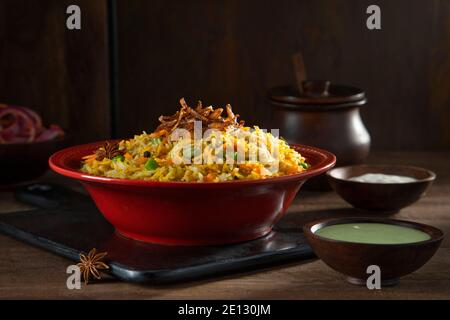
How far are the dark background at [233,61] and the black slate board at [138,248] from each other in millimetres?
869

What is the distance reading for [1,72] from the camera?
310 centimetres

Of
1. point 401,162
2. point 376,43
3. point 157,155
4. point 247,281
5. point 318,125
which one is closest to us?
point 247,281

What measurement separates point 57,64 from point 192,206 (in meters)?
1.37

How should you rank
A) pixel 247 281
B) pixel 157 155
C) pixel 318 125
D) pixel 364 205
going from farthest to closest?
pixel 318 125, pixel 364 205, pixel 157 155, pixel 247 281

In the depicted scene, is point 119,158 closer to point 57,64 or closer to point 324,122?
point 324,122

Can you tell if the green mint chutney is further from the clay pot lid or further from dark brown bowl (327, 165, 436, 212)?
the clay pot lid

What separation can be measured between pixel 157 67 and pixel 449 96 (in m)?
1.08

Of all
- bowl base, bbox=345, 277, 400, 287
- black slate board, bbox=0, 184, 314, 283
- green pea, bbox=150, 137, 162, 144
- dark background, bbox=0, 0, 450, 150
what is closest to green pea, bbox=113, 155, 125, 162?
green pea, bbox=150, 137, 162, 144

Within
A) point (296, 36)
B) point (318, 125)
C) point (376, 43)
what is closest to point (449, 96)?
point (376, 43)

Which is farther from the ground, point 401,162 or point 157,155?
point 157,155

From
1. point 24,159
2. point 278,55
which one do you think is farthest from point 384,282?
point 278,55

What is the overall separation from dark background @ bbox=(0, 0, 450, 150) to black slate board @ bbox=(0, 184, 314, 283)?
34.2 inches

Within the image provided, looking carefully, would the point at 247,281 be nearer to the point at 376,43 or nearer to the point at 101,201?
the point at 101,201

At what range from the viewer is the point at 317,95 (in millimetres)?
2594
